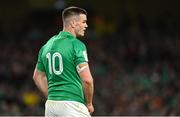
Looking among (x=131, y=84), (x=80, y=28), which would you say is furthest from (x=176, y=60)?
(x=80, y=28)

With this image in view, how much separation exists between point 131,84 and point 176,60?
113cm

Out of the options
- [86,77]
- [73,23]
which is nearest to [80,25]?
[73,23]

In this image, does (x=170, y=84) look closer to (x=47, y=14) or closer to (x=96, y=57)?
(x=96, y=57)

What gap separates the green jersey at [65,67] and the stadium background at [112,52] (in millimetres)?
5290

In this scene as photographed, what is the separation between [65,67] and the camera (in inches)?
257

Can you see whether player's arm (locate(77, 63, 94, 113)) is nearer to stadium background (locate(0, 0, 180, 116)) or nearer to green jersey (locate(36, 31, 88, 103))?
green jersey (locate(36, 31, 88, 103))

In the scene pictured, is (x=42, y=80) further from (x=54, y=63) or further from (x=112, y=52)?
(x=112, y=52)

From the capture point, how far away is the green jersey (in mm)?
6504

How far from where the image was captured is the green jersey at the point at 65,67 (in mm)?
6504

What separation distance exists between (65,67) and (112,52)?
33.6 ft

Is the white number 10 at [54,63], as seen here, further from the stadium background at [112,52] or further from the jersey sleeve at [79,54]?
the stadium background at [112,52]

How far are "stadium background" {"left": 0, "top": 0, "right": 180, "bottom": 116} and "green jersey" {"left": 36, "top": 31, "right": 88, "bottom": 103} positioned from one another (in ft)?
17.4

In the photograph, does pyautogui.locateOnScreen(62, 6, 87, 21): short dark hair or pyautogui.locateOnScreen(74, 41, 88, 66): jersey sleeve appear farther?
pyautogui.locateOnScreen(62, 6, 87, 21): short dark hair

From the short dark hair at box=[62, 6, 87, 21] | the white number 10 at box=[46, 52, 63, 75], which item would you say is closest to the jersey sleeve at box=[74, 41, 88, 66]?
the white number 10 at box=[46, 52, 63, 75]
